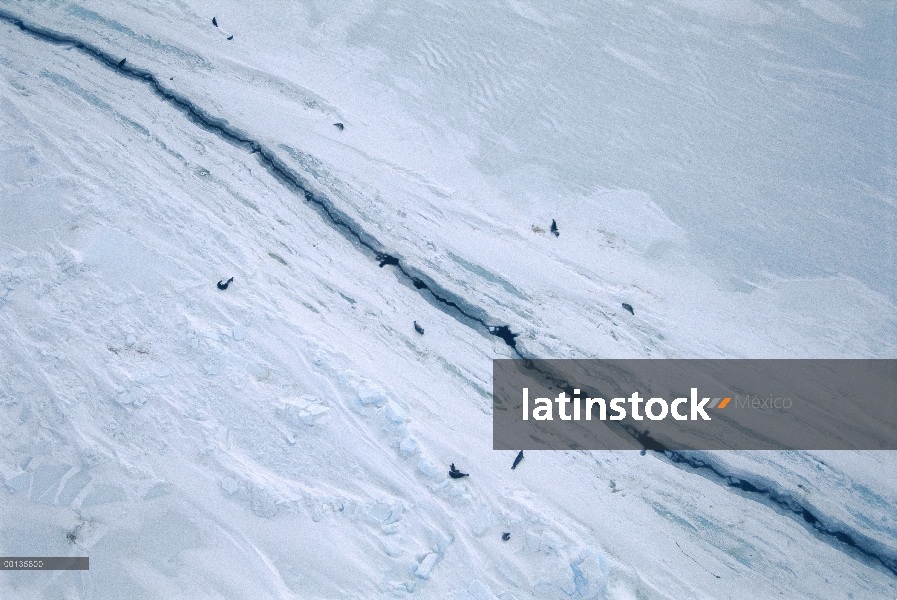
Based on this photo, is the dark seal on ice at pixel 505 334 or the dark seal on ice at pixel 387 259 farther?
the dark seal on ice at pixel 387 259

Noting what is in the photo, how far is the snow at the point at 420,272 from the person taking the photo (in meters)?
2.95

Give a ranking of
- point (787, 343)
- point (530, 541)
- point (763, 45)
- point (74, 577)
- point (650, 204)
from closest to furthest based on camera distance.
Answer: point (74, 577)
point (530, 541)
point (787, 343)
point (650, 204)
point (763, 45)

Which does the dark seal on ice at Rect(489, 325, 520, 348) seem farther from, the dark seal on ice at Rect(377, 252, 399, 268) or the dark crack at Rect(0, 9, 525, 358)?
the dark seal on ice at Rect(377, 252, 399, 268)

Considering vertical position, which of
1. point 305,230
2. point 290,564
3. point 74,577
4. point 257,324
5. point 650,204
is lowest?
point 74,577

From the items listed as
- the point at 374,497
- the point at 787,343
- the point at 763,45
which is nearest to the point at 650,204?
the point at 787,343

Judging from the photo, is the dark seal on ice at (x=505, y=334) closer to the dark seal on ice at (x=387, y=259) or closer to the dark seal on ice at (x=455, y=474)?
the dark seal on ice at (x=387, y=259)

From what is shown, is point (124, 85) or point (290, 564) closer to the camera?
point (290, 564)

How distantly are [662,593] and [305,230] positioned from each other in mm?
3073

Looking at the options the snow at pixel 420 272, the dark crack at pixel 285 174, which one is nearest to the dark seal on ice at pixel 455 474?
the snow at pixel 420 272

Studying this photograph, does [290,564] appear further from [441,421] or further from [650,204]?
[650,204]

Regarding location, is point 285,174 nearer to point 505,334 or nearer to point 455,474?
point 505,334

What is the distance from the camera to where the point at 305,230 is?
3.76 m

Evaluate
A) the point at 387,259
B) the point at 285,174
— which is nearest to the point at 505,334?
the point at 387,259

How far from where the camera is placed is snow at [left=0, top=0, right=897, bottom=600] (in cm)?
295
